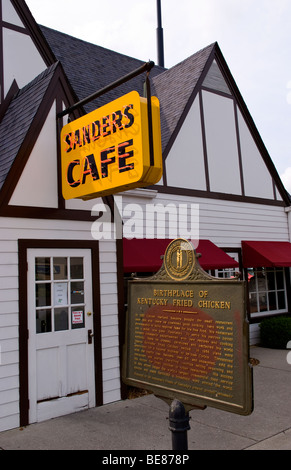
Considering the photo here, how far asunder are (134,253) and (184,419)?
5.09 metres

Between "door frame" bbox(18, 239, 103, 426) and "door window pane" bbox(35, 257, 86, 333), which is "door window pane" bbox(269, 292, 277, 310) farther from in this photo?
"door window pane" bbox(35, 257, 86, 333)

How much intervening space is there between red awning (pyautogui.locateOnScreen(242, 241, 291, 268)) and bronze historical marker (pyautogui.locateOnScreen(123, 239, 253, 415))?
694 centimetres

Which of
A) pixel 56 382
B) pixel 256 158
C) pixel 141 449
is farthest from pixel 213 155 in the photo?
pixel 141 449

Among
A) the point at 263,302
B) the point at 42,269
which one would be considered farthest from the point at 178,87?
the point at 42,269

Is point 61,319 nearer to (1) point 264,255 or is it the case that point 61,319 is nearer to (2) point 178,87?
(1) point 264,255

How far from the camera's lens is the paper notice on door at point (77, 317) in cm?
622

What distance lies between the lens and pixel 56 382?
5898 mm

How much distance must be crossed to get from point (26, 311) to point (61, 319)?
0.59m

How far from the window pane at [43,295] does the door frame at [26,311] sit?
21 centimetres

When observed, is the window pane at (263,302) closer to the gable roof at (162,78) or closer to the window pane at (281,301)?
the window pane at (281,301)

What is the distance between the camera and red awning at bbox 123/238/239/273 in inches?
302

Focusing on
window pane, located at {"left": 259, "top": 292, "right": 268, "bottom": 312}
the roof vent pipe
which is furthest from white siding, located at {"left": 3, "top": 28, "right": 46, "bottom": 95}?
the roof vent pipe

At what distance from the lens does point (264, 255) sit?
33.9 feet

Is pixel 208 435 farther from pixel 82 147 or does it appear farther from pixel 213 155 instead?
pixel 213 155
